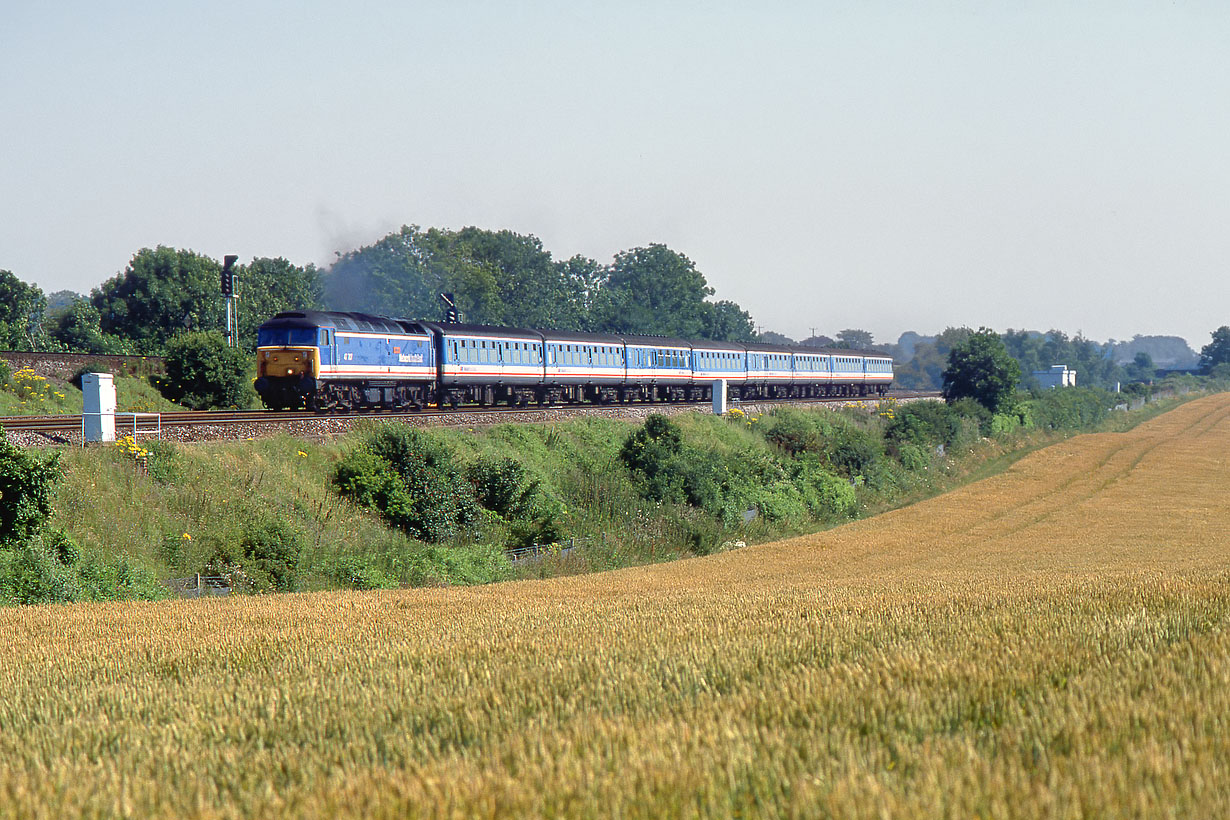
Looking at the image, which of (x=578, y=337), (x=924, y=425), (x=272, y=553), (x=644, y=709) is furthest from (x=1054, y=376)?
(x=644, y=709)

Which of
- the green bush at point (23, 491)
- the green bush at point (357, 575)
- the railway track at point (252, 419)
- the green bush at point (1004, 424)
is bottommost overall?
the green bush at point (357, 575)

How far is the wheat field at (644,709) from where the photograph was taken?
473 centimetres

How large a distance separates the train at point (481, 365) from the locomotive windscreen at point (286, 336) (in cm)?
3

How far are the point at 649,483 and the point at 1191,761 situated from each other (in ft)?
110

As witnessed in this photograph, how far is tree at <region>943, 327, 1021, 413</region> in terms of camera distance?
80.4m

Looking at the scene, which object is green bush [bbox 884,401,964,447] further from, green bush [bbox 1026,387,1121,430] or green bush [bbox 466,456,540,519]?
green bush [bbox 466,456,540,519]

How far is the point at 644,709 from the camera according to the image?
22.4ft

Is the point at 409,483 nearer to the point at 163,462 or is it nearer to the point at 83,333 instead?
the point at 163,462

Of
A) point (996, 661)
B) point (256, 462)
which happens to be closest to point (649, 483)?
point (256, 462)

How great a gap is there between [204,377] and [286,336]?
11.6m

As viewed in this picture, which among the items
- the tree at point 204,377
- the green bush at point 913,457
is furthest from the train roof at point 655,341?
the tree at point 204,377

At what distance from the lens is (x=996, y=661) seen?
7.48 meters

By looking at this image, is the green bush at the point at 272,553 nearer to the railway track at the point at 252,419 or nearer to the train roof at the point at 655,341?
the railway track at the point at 252,419

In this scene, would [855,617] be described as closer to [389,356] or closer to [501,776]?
[501,776]
